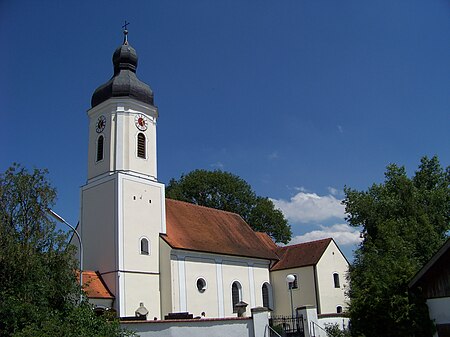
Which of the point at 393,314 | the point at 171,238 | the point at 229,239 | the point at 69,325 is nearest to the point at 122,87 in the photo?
the point at 171,238

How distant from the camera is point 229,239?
34562mm

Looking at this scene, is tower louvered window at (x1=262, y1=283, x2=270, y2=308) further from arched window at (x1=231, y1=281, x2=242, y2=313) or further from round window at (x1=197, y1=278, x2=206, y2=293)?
round window at (x1=197, y1=278, x2=206, y2=293)

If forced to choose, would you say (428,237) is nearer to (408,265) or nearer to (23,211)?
(408,265)

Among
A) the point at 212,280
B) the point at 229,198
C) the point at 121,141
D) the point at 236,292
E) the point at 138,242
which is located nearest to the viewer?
the point at 138,242

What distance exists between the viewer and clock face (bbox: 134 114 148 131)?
30.5 m

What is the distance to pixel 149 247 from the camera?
2900 centimetres

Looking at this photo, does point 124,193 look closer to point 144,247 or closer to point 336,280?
point 144,247

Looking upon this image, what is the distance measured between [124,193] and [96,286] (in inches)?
208

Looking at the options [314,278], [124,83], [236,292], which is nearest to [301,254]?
[314,278]

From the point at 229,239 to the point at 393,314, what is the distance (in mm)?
19416

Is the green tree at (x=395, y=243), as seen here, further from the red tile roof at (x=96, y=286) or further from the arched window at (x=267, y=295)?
the red tile roof at (x=96, y=286)

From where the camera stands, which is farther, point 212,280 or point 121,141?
point 212,280

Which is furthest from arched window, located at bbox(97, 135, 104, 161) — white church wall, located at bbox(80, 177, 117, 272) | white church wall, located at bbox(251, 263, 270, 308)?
white church wall, located at bbox(251, 263, 270, 308)

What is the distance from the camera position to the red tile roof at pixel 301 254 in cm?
3472
